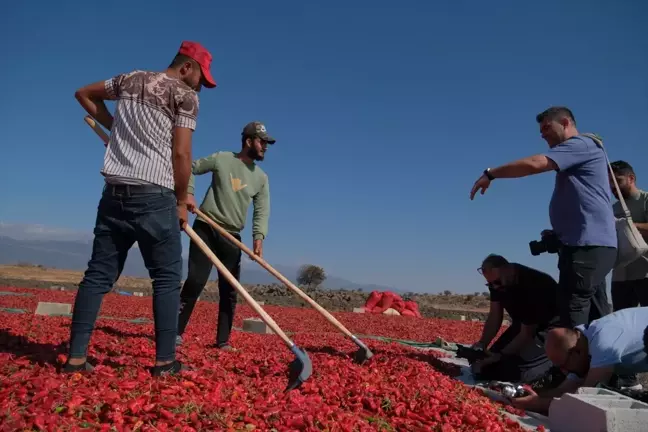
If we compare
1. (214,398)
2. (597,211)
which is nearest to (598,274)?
(597,211)

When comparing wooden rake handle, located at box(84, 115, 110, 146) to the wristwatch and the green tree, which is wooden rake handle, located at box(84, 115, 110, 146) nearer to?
the wristwatch

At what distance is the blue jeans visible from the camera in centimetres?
325

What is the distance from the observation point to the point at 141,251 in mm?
3320

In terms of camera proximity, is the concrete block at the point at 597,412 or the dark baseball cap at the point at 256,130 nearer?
the concrete block at the point at 597,412

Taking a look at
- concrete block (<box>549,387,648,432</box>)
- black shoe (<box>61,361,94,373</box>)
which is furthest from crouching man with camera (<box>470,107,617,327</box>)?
black shoe (<box>61,361,94,373</box>)

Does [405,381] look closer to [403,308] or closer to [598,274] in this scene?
[598,274]

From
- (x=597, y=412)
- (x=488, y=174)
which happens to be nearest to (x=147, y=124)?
(x=488, y=174)

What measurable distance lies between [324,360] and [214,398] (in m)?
1.77

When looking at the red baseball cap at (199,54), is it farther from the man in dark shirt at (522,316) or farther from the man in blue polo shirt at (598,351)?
the man in dark shirt at (522,316)

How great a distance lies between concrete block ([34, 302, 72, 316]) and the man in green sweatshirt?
4.52m

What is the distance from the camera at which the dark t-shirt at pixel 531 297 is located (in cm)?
502

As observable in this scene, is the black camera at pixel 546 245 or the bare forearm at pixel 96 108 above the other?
the bare forearm at pixel 96 108

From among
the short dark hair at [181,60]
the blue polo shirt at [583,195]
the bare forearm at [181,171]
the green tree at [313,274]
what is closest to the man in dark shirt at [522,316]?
the blue polo shirt at [583,195]

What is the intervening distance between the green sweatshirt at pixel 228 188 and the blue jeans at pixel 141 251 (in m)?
1.88
